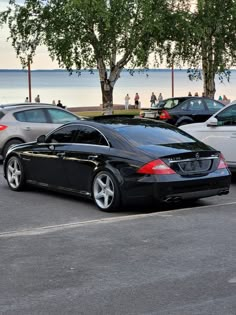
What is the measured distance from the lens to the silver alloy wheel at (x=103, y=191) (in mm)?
8704

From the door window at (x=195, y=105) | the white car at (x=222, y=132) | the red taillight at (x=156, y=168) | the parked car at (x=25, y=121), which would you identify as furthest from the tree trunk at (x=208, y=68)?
the red taillight at (x=156, y=168)

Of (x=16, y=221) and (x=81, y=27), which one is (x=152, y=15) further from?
(x=16, y=221)

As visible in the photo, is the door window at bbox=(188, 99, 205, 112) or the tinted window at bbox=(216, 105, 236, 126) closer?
the tinted window at bbox=(216, 105, 236, 126)

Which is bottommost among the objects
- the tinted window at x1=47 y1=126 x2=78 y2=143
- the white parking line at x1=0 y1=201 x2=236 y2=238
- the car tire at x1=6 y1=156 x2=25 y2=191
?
the white parking line at x1=0 y1=201 x2=236 y2=238

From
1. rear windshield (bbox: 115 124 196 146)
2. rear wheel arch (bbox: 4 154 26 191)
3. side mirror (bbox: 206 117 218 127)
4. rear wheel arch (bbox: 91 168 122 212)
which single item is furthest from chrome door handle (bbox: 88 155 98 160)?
side mirror (bbox: 206 117 218 127)

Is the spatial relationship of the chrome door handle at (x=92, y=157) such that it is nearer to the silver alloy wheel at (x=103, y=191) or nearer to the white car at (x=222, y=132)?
the silver alloy wheel at (x=103, y=191)

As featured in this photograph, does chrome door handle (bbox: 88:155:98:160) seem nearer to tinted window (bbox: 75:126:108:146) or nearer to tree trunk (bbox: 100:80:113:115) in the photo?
tinted window (bbox: 75:126:108:146)

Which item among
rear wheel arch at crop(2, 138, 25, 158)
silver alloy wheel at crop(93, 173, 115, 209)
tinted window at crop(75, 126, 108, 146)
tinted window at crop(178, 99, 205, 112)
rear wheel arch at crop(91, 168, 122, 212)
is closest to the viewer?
rear wheel arch at crop(91, 168, 122, 212)

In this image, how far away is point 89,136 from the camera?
9.48 metres

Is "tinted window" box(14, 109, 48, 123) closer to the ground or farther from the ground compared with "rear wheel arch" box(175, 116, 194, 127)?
farther from the ground

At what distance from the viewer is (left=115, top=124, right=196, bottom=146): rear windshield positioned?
8922 mm

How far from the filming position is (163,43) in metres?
27.1

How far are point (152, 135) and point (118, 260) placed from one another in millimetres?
3404

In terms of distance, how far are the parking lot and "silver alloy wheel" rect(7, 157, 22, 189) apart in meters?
1.65
